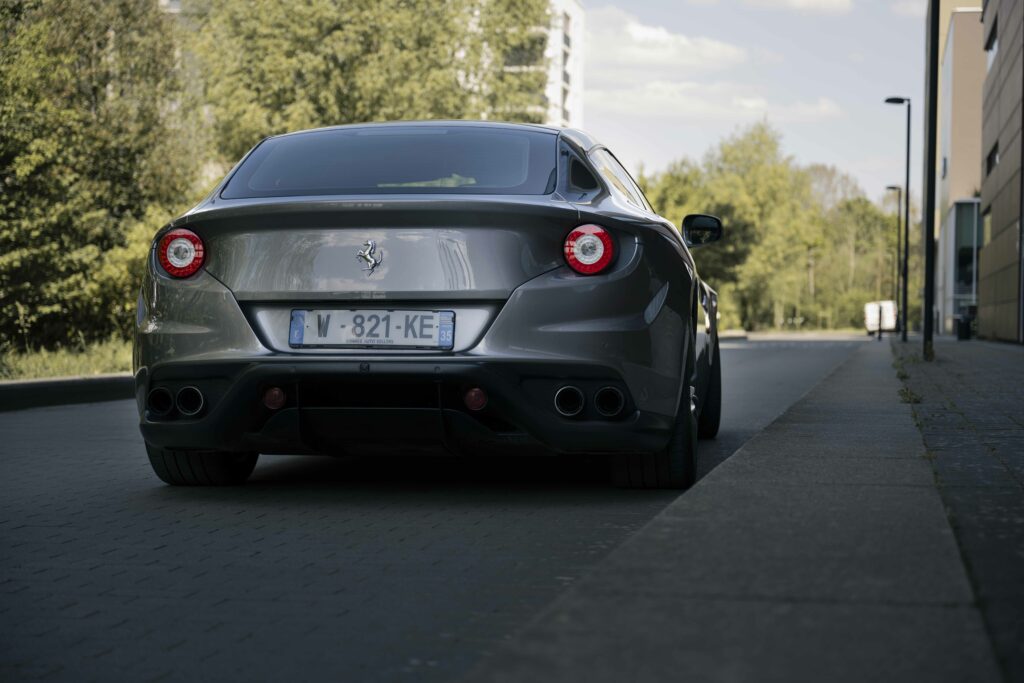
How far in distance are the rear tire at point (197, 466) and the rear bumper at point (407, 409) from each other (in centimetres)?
65

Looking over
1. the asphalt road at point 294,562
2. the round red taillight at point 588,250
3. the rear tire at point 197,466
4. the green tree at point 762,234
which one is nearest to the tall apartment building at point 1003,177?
the green tree at point 762,234

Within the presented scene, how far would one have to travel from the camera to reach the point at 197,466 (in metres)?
6.46

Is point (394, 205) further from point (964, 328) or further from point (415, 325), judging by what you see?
point (964, 328)

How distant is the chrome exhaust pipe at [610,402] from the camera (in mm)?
5539

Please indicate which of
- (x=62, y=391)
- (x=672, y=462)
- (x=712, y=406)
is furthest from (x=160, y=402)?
(x=62, y=391)

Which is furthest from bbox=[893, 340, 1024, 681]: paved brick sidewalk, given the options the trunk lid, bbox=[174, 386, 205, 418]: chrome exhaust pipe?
bbox=[174, 386, 205, 418]: chrome exhaust pipe

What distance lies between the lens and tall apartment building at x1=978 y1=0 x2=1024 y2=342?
4081 cm

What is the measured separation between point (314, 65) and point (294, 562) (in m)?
32.0

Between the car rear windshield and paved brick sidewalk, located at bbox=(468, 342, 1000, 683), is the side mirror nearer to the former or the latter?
the car rear windshield

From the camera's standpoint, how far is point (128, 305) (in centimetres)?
2539

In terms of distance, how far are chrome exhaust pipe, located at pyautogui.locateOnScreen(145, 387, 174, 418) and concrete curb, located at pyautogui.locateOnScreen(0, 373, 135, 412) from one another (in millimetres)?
6626

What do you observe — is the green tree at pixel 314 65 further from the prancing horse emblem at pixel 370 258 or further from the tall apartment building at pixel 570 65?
the tall apartment building at pixel 570 65

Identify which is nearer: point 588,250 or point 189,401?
point 588,250

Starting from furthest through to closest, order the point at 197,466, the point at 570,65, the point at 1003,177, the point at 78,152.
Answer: the point at 570,65 → the point at 1003,177 → the point at 78,152 → the point at 197,466
